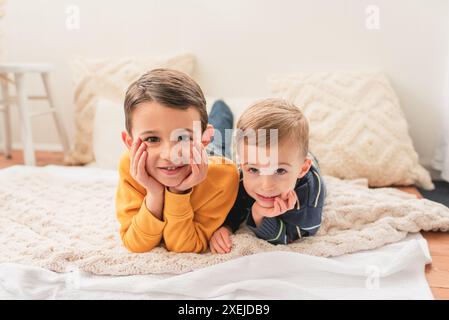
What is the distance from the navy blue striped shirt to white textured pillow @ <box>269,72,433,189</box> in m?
0.60

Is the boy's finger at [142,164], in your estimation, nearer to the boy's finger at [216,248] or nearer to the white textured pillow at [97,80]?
the boy's finger at [216,248]

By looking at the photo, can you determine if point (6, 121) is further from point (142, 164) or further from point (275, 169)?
point (275, 169)

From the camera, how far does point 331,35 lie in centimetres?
181

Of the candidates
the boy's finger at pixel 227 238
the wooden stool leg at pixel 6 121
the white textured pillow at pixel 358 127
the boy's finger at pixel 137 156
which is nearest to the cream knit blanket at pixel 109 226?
the boy's finger at pixel 227 238

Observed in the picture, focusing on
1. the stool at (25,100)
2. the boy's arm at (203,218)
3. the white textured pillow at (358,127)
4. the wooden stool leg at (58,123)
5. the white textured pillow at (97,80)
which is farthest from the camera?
the wooden stool leg at (58,123)

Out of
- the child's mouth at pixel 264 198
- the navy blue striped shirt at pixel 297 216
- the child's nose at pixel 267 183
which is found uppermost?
the child's nose at pixel 267 183

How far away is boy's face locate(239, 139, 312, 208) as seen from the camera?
2.82 ft

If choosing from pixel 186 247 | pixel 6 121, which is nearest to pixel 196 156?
pixel 186 247

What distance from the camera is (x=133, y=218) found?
37.3 inches

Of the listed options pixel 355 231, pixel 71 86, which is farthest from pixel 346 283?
pixel 71 86

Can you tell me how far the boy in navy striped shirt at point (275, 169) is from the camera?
0.85 m

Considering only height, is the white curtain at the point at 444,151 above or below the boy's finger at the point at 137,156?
below

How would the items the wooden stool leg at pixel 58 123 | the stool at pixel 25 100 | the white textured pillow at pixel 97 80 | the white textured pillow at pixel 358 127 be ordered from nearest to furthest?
the white textured pillow at pixel 358 127 → the stool at pixel 25 100 → the white textured pillow at pixel 97 80 → the wooden stool leg at pixel 58 123

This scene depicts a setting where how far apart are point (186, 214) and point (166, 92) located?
26 cm
